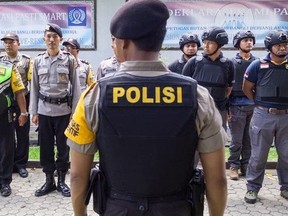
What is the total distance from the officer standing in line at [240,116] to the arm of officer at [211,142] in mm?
3482

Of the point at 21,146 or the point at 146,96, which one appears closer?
the point at 146,96

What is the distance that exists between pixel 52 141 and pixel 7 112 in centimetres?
63

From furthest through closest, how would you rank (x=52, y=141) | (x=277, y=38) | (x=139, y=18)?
(x=52, y=141) < (x=277, y=38) < (x=139, y=18)

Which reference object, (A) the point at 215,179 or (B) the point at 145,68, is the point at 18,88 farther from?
(A) the point at 215,179

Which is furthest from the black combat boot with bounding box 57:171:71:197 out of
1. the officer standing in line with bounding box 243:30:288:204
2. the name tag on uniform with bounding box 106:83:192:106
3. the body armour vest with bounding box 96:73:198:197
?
the name tag on uniform with bounding box 106:83:192:106

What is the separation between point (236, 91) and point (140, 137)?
381 centimetres

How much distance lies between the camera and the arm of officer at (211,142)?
1.65 meters

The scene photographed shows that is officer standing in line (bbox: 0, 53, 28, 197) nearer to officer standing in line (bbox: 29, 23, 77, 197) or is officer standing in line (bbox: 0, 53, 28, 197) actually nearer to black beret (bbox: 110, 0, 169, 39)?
→ officer standing in line (bbox: 29, 23, 77, 197)

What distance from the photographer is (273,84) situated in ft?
13.6

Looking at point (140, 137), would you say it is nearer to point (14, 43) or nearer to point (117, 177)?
point (117, 177)

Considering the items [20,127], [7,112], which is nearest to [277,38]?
[7,112]

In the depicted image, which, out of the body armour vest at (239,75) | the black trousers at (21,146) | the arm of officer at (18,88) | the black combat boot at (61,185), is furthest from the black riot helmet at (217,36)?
the black trousers at (21,146)

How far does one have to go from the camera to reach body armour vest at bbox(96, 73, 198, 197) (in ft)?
5.32

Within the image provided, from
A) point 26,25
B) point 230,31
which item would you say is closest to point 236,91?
point 230,31
